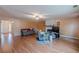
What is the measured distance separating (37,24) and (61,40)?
3.24 feet

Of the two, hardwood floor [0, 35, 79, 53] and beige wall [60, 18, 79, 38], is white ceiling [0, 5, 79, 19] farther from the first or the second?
hardwood floor [0, 35, 79, 53]

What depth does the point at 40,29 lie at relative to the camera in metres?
3.12

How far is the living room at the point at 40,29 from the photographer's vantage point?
2.78 m

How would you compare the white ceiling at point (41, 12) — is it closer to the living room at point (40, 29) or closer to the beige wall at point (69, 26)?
the living room at point (40, 29)

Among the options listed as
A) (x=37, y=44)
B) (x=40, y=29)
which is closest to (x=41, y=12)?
(x=40, y=29)

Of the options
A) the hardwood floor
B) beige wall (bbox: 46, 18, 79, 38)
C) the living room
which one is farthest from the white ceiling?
the hardwood floor

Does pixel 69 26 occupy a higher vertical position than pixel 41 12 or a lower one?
lower

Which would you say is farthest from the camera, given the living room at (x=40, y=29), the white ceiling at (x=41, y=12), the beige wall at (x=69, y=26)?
the beige wall at (x=69, y=26)

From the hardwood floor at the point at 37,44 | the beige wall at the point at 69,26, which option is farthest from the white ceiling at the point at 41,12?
the hardwood floor at the point at 37,44

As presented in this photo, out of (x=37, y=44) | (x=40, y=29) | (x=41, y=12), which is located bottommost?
(x=37, y=44)

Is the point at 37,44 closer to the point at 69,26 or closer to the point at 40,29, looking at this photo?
the point at 40,29

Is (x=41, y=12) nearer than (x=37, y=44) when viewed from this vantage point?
Yes
